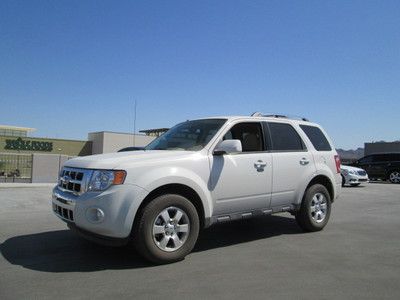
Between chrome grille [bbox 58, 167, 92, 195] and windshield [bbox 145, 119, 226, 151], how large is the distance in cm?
147

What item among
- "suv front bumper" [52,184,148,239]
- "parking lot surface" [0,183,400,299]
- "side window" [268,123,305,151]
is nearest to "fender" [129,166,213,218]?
"suv front bumper" [52,184,148,239]

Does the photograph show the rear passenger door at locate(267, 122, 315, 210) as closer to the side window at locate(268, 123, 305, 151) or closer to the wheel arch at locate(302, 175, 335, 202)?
the side window at locate(268, 123, 305, 151)

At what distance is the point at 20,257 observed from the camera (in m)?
5.62

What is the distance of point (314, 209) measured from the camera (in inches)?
300

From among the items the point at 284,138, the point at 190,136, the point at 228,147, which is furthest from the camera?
the point at 284,138

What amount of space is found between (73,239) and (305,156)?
407 cm

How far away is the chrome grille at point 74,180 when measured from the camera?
5281 millimetres

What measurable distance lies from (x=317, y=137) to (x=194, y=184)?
3.38m

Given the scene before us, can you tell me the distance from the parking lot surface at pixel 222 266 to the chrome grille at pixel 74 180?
35.4 inches

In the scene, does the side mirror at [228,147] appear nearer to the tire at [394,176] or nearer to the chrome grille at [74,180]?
the chrome grille at [74,180]

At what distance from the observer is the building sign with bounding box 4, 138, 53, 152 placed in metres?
55.8

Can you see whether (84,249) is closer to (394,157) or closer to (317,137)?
(317,137)

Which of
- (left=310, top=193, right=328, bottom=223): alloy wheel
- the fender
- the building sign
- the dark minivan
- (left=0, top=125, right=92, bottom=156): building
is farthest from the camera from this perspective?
(left=0, top=125, right=92, bottom=156): building

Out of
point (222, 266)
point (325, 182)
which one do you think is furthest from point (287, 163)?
point (222, 266)
